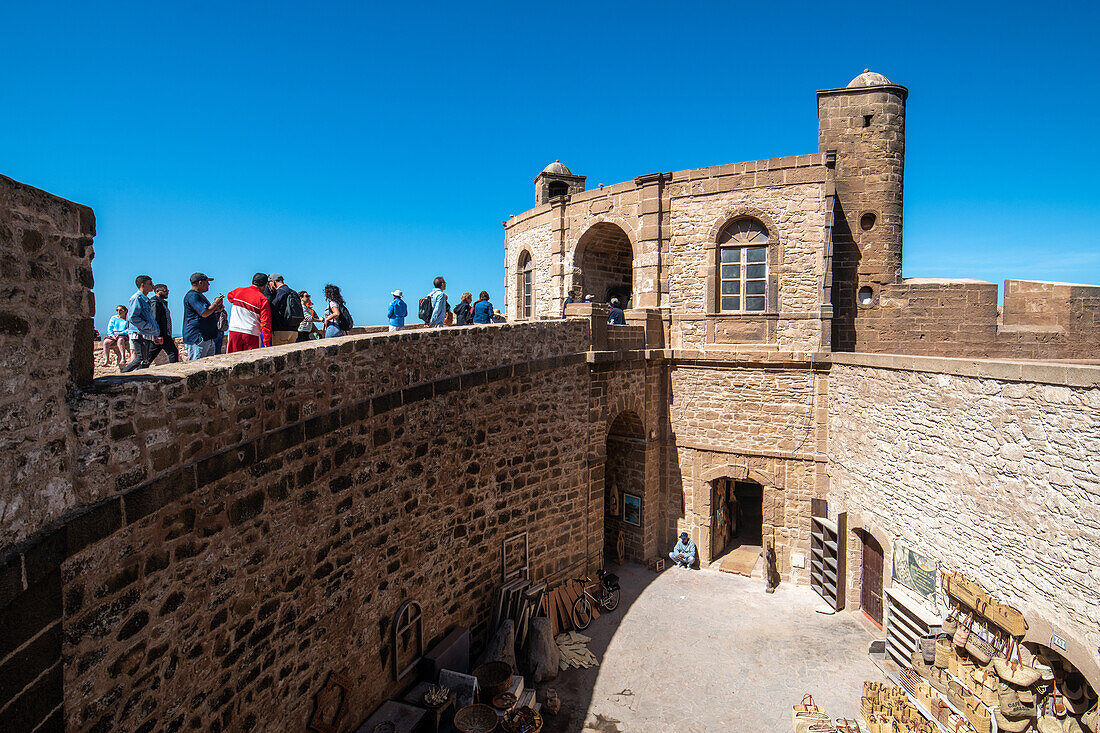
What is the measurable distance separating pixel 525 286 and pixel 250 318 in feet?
37.5

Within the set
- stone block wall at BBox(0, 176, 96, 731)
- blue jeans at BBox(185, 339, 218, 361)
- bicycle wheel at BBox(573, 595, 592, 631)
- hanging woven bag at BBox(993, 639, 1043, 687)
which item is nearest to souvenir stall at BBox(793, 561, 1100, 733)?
hanging woven bag at BBox(993, 639, 1043, 687)

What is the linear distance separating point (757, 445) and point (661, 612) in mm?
4070

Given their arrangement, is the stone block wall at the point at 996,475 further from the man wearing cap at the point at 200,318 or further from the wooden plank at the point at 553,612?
the man wearing cap at the point at 200,318

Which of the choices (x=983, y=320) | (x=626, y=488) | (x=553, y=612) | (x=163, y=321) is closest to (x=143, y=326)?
(x=163, y=321)

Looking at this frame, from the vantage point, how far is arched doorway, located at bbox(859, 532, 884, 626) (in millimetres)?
10297

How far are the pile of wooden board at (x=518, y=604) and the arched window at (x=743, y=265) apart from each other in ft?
23.9

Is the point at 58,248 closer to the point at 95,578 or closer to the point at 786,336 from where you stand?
the point at 95,578

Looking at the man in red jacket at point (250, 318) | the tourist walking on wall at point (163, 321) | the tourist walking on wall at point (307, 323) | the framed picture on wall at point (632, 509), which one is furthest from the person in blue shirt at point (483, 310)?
the framed picture on wall at point (632, 509)

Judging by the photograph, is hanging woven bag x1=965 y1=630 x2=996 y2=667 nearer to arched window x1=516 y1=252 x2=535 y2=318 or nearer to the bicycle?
the bicycle

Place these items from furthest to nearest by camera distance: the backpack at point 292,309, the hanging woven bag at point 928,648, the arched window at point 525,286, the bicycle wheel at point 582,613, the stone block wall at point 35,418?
the arched window at point 525,286 → the bicycle wheel at point 582,613 → the hanging woven bag at point 928,648 → the backpack at point 292,309 → the stone block wall at point 35,418

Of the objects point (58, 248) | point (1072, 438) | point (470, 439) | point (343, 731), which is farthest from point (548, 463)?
point (58, 248)

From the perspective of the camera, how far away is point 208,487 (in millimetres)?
4277

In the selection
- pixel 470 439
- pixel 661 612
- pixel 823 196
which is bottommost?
pixel 661 612

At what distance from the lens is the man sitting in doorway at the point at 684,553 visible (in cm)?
1298
